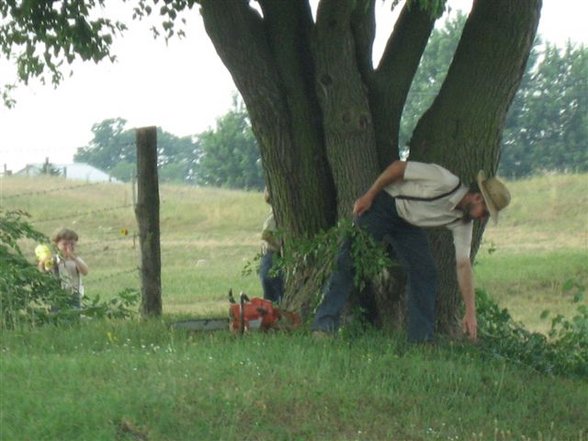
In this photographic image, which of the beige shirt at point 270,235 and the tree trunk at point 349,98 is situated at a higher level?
the tree trunk at point 349,98

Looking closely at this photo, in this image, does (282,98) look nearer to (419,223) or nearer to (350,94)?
(350,94)

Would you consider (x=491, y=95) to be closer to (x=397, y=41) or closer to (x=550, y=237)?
(x=397, y=41)

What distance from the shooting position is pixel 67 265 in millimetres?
14320

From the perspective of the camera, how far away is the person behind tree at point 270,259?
12.8 m

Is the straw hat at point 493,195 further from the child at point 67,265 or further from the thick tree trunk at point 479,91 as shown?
the child at point 67,265

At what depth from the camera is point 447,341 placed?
11.5 metres

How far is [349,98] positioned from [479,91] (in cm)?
100

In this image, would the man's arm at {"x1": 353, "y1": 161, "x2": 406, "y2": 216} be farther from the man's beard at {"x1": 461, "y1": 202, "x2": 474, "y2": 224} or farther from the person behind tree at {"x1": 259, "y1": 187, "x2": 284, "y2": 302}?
the person behind tree at {"x1": 259, "y1": 187, "x2": 284, "y2": 302}

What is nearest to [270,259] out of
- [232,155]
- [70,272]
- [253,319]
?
[70,272]

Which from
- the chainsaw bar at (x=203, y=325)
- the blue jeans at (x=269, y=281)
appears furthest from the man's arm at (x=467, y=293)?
the blue jeans at (x=269, y=281)

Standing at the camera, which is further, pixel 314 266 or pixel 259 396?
pixel 314 266

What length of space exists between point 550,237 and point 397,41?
27.2 meters

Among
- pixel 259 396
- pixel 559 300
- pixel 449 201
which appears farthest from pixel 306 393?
pixel 559 300

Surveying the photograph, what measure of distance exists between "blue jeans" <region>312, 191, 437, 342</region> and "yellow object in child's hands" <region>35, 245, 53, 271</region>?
3604mm
